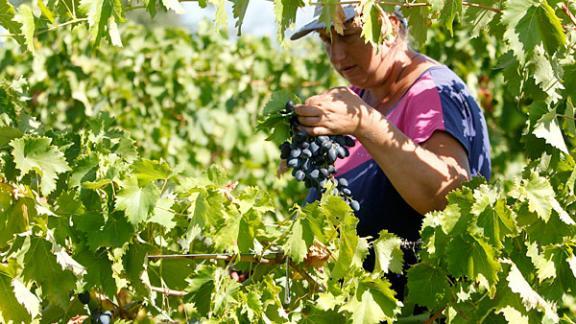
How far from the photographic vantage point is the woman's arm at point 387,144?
7.25ft

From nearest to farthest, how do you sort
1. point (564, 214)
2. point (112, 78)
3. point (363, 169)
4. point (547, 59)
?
point (564, 214) < point (547, 59) < point (363, 169) < point (112, 78)

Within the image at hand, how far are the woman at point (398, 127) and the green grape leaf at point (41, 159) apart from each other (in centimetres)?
55

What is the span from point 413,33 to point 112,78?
5023 millimetres

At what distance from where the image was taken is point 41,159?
2.08 m

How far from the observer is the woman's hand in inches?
86.7

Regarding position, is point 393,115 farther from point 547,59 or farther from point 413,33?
point 547,59

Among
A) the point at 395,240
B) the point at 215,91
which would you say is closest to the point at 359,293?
the point at 395,240

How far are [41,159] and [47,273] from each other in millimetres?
244

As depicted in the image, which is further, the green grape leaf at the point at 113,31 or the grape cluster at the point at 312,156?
the grape cluster at the point at 312,156

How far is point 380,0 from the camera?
2.17m

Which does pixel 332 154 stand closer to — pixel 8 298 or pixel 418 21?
pixel 418 21

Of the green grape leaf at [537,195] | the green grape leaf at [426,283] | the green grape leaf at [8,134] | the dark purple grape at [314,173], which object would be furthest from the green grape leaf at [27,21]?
the green grape leaf at [537,195]

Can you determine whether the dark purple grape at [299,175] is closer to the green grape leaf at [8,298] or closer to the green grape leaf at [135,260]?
the green grape leaf at [135,260]

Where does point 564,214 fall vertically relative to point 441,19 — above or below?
below
